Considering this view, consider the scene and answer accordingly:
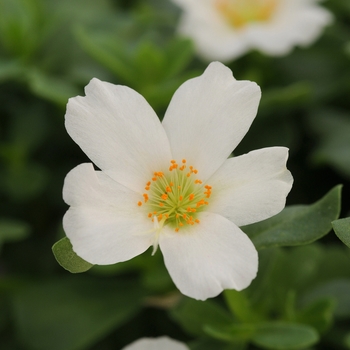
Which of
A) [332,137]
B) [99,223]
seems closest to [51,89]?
[99,223]

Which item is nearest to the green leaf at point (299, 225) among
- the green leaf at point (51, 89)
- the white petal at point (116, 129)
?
the white petal at point (116, 129)

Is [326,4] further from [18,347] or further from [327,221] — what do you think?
[18,347]

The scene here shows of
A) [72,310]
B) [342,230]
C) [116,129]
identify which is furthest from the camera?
[72,310]

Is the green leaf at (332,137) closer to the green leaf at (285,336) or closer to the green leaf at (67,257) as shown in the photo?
the green leaf at (285,336)

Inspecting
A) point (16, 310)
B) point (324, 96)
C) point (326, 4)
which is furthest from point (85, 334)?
point (326, 4)

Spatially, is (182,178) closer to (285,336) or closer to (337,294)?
(285,336)
